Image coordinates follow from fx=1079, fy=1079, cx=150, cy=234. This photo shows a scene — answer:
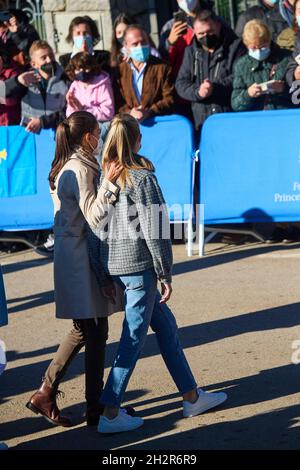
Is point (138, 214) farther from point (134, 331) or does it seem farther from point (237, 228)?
point (237, 228)

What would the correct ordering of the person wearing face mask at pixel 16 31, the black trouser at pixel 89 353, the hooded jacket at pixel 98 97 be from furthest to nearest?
the person wearing face mask at pixel 16 31 < the hooded jacket at pixel 98 97 < the black trouser at pixel 89 353

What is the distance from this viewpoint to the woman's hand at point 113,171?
19.8 ft

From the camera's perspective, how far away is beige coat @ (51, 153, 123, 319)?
631 centimetres

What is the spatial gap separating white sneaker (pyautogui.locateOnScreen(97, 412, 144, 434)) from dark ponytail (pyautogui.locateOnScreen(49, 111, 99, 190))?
150cm

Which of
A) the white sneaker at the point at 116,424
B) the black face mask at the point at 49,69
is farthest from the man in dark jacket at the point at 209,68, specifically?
the white sneaker at the point at 116,424

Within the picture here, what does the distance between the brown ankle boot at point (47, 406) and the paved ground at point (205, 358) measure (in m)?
0.07

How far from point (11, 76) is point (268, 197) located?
10.3 ft

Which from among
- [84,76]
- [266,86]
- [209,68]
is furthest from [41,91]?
[266,86]

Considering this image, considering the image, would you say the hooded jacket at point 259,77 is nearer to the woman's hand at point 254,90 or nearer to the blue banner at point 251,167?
the woman's hand at point 254,90

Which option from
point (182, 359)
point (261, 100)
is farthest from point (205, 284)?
point (182, 359)

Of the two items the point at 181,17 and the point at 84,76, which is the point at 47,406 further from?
the point at 181,17

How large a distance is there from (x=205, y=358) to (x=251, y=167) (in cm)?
349

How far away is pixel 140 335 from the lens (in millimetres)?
6180

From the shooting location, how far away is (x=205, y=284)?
9508mm
